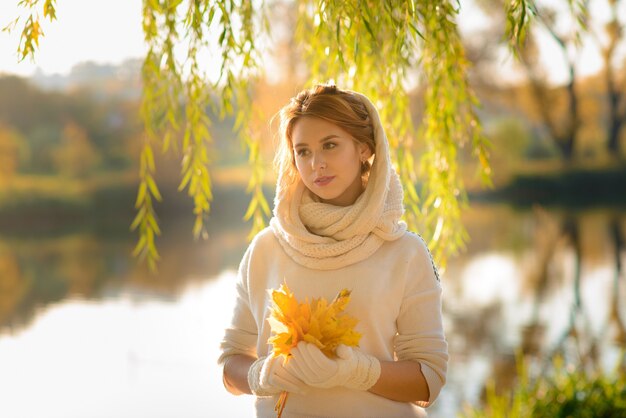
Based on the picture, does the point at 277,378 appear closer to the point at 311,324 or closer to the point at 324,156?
the point at 311,324

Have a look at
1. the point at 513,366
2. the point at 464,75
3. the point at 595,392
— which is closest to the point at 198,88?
the point at 464,75

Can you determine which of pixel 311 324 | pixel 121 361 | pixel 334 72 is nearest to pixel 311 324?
pixel 311 324

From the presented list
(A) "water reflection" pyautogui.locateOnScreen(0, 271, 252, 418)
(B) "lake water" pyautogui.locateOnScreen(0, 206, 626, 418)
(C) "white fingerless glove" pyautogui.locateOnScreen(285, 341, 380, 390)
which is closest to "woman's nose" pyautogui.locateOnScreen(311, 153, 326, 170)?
(C) "white fingerless glove" pyautogui.locateOnScreen(285, 341, 380, 390)

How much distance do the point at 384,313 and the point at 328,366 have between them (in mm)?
202

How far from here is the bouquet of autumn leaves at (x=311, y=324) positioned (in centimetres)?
127

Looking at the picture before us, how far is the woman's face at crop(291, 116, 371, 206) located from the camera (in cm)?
147

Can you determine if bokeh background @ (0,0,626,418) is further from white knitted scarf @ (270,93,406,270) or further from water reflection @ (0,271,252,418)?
white knitted scarf @ (270,93,406,270)

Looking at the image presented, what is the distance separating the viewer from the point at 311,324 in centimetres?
127

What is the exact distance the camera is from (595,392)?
8.77ft

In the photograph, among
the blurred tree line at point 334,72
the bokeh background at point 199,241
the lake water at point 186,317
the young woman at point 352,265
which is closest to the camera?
the young woman at point 352,265

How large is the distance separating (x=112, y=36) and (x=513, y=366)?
353 inches

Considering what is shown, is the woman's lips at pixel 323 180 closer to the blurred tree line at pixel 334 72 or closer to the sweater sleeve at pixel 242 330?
the sweater sleeve at pixel 242 330

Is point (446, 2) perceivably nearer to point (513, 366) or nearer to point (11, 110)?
point (513, 366)

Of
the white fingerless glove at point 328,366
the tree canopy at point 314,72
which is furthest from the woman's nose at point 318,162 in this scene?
the tree canopy at point 314,72
